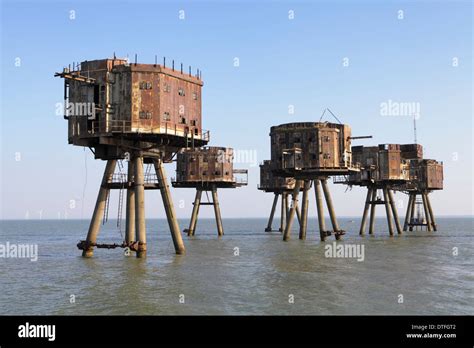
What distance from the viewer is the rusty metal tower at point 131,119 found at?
33469mm

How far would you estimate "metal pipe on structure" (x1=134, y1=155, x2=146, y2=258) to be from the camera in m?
34.2

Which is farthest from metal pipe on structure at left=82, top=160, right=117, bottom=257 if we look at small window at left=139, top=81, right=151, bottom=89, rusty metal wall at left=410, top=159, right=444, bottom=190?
rusty metal wall at left=410, top=159, right=444, bottom=190

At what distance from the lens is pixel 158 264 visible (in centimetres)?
3253

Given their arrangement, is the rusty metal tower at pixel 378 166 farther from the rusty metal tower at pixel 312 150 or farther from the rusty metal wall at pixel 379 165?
the rusty metal tower at pixel 312 150

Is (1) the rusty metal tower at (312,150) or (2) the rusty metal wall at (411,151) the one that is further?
(2) the rusty metal wall at (411,151)

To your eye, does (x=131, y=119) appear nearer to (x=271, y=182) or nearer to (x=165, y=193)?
(x=165, y=193)

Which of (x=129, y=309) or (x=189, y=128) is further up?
(x=189, y=128)

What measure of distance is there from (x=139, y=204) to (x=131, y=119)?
5.46 metres

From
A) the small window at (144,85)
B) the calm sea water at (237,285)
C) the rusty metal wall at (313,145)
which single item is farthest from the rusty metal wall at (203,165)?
the small window at (144,85)

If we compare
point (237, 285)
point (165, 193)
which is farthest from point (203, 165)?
point (237, 285)
